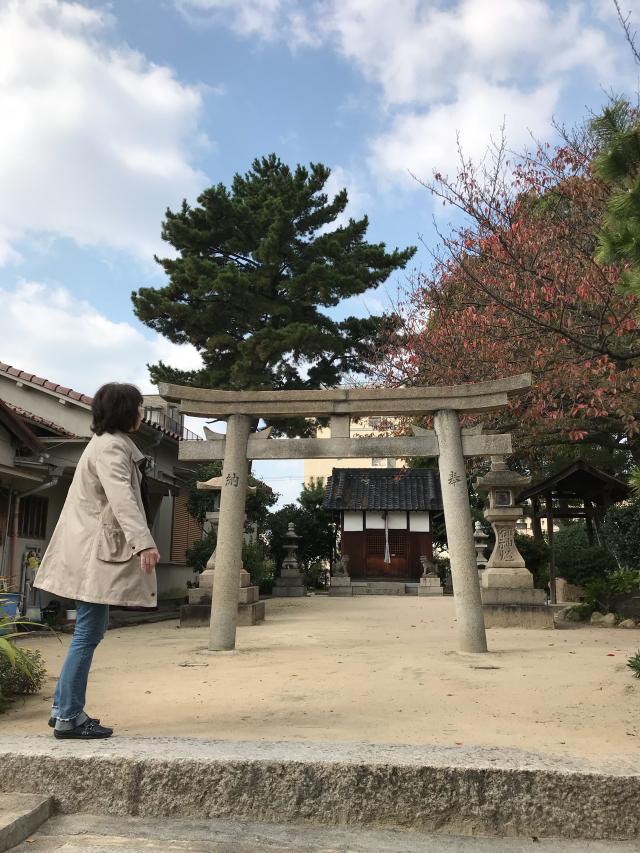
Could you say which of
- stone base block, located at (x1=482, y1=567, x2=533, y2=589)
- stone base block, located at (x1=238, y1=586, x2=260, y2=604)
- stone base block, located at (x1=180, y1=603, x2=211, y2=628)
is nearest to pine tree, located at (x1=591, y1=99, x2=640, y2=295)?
stone base block, located at (x1=482, y1=567, x2=533, y2=589)

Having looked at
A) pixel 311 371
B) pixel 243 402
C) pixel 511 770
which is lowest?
pixel 511 770

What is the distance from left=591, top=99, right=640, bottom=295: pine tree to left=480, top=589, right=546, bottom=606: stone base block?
6.01 m

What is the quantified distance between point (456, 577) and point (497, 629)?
3054mm

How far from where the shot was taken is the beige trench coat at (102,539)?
3219mm

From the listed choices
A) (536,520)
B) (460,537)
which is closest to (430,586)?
(536,520)

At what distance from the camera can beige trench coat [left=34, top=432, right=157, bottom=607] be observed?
3.22 metres

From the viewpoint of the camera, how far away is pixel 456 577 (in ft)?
23.9

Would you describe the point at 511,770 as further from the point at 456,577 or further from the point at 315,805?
the point at 456,577

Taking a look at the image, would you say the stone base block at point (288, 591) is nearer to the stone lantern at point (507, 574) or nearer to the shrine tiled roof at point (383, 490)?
the shrine tiled roof at point (383, 490)

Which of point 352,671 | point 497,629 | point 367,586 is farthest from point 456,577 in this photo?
point 367,586

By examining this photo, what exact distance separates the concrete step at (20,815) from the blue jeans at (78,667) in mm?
453

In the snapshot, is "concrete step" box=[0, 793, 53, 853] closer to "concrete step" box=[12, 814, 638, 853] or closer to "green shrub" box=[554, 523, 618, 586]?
"concrete step" box=[12, 814, 638, 853]

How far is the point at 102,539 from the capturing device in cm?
330

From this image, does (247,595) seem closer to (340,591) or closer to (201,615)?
(201,615)
